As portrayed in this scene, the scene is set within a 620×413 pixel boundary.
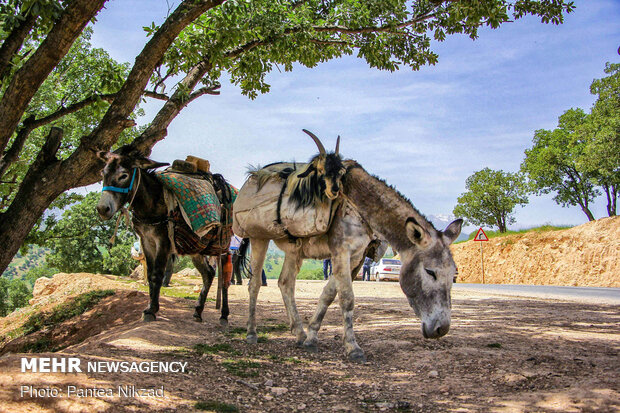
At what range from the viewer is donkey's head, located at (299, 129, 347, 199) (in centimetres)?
555

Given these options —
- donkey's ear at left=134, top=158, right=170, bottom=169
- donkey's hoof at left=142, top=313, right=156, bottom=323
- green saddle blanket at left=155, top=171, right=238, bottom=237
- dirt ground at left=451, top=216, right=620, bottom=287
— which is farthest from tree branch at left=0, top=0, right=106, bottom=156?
dirt ground at left=451, top=216, right=620, bottom=287

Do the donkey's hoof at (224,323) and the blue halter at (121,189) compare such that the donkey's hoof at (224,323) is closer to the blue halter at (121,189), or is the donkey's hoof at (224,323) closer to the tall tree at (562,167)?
the blue halter at (121,189)

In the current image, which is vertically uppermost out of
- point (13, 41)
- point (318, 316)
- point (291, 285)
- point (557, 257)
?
point (13, 41)

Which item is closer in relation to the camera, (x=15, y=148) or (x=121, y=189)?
(x=121, y=189)

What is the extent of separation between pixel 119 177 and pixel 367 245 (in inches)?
151

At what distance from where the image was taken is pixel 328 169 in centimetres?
566

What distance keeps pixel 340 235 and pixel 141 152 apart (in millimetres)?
3649

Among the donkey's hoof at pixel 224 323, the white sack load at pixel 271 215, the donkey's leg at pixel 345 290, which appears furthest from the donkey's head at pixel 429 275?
the donkey's hoof at pixel 224 323

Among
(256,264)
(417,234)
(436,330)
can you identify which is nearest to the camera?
(436,330)

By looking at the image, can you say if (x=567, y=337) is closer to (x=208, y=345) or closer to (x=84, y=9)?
(x=208, y=345)

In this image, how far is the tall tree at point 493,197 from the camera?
51156 millimetres

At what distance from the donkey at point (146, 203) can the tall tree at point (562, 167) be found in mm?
41524

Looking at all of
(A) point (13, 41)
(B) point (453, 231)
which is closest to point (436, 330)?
(B) point (453, 231)

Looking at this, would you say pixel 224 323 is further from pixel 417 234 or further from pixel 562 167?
pixel 562 167
